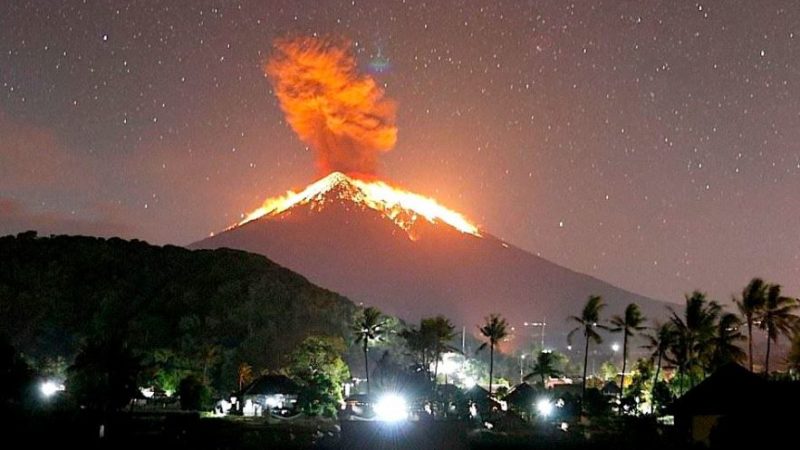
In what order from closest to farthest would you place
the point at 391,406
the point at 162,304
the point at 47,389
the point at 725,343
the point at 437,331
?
the point at 725,343
the point at 47,389
the point at 391,406
the point at 437,331
the point at 162,304

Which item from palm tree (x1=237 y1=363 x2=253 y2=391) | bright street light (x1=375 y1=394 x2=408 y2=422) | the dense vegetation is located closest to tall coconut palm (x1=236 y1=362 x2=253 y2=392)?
palm tree (x1=237 y1=363 x2=253 y2=391)

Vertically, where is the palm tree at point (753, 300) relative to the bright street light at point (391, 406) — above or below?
above

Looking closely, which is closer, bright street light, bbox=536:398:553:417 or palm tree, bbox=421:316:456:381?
bright street light, bbox=536:398:553:417

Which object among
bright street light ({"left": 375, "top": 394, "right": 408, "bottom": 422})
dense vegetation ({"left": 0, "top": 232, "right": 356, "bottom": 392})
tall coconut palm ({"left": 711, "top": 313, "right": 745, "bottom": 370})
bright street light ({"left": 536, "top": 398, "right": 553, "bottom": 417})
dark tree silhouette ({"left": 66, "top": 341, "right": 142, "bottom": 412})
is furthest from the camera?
dense vegetation ({"left": 0, "top": 232, "right": 356, "bottom": 392})

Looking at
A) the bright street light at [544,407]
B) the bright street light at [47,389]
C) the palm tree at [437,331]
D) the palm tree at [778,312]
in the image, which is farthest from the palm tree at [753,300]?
the bright street light at [47,389]

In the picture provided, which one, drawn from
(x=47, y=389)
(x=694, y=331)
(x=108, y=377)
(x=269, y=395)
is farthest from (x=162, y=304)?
(x=694, y=331)

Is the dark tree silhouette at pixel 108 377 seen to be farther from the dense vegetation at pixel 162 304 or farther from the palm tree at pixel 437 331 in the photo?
the palm tree at pixel 437 331

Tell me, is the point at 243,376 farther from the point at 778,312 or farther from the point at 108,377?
the point at 778,312

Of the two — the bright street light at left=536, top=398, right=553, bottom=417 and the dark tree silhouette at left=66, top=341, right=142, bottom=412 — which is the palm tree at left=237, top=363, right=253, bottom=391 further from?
the bright street light at left=536, top=398, right=553, bottom=417
